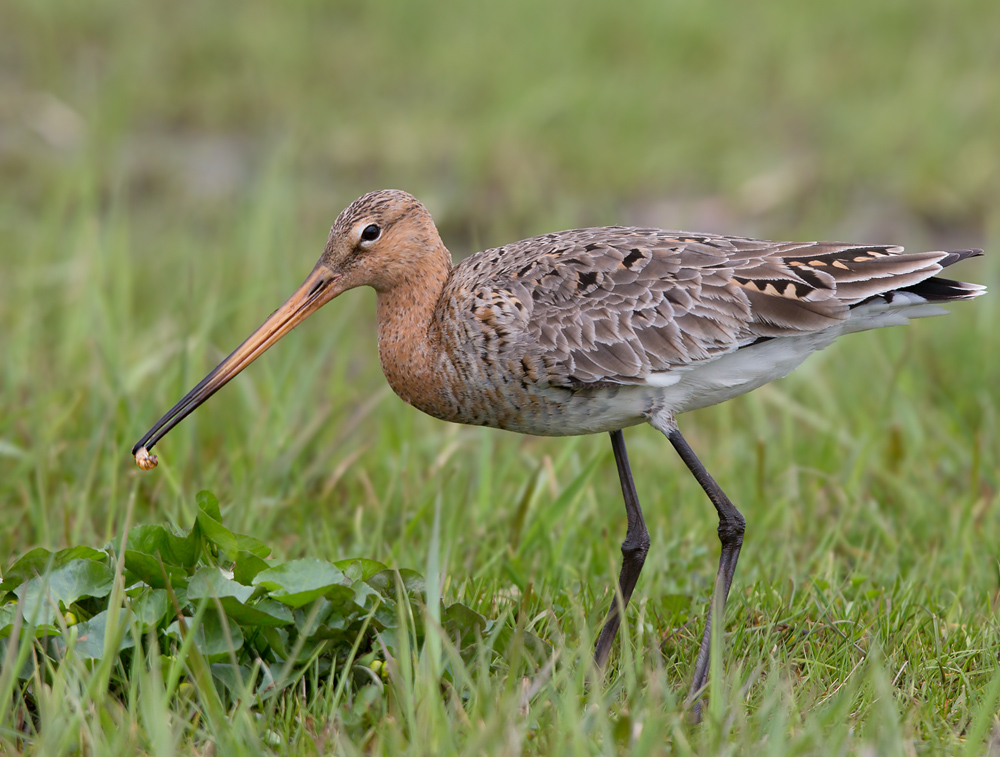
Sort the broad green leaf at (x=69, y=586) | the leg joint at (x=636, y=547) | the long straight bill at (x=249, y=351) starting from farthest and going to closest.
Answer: the leg joint at (x=636, y=547)
the long straight bill at (x=249, y=351)
the broad green leaf at (x=69, y=586)

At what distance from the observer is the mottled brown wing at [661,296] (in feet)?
12.4

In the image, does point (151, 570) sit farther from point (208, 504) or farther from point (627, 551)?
point (627, 551)

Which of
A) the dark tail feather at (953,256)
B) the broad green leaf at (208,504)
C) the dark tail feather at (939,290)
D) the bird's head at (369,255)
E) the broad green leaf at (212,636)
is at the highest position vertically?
the bird's head at (369,255)


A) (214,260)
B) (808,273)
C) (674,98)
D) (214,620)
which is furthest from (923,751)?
(674,98)

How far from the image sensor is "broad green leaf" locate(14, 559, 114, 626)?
3.27m

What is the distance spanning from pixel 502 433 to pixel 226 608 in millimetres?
2860

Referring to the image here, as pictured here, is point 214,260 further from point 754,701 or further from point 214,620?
point 754,701

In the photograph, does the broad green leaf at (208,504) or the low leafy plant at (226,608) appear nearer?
the low leafy plant at (226,608)

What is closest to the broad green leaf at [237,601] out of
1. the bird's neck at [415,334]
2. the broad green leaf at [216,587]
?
the broad green leaf at [216,587]

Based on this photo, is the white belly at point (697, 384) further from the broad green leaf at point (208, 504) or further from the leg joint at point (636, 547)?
the broad green leaf at point (208, 504)

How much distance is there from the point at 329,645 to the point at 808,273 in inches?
75.5

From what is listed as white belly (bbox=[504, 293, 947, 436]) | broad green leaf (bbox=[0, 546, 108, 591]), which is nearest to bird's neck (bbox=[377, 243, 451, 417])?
white belly (bbox=[504, 293, 947, 436])

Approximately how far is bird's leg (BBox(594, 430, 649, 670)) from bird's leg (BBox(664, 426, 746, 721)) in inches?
10.4

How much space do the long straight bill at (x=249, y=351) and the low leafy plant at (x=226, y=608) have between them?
0.36 m
